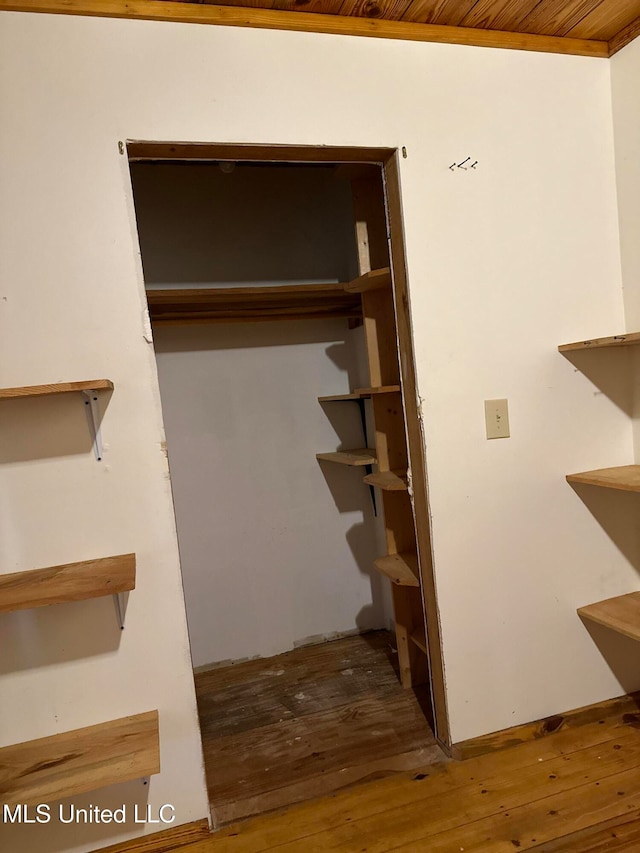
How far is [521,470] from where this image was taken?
184cm

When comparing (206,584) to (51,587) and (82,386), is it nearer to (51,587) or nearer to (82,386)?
(51,587)

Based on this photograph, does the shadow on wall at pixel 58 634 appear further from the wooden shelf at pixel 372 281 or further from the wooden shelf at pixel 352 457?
the wooden shelf at pixel 372 281

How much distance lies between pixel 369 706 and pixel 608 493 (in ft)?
4.20

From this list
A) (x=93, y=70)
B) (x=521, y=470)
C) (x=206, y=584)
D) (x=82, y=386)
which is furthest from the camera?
(x=206, y=584)

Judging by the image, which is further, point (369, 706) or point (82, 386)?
point (369, 706)

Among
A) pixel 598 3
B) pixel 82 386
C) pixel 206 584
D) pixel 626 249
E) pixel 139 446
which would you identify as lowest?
pixel 206 584

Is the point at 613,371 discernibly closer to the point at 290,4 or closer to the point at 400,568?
the point at 400,568

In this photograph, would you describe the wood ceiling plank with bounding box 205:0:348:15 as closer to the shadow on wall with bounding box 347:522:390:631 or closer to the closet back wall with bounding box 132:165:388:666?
the closet back wall with bounding box 132:165:388:666

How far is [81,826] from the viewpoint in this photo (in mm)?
1504

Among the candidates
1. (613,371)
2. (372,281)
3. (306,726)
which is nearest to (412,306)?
(372,281)

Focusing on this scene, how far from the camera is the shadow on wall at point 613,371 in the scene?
74.7 inches

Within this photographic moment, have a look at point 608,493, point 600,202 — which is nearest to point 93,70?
point 600,202

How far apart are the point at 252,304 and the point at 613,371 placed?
1.54 metres
